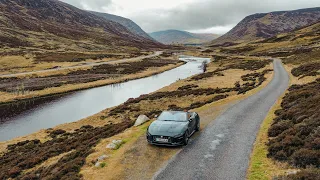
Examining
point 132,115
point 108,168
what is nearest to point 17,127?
point 132,115

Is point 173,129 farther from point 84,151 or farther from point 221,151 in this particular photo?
point 84,151

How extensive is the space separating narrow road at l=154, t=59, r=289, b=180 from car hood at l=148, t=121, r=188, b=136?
3.90 ft

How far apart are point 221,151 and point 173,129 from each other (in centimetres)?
331

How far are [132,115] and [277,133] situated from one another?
22.1 metres

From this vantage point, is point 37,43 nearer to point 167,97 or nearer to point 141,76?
point 141,76

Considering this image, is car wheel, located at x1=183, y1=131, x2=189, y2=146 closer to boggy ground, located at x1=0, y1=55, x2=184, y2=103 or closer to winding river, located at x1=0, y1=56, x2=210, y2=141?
winding river, located at x1=0, y1=56, x2=210, y2=141

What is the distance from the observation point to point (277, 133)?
59.7ft

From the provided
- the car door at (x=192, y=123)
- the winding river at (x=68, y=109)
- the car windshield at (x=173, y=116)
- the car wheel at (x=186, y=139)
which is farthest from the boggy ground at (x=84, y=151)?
the winding river at (x=68, y=109)

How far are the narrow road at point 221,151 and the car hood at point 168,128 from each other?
3.90 feet

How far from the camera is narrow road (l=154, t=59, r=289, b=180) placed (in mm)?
13398

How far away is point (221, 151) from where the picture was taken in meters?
16.1

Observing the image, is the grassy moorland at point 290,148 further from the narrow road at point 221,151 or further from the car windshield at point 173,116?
the car windshield at point 173,116

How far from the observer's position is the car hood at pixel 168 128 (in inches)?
678

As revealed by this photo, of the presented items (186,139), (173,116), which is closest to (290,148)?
(186,139)
